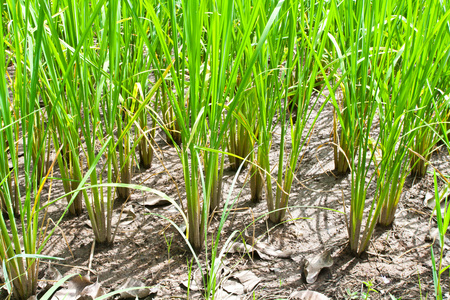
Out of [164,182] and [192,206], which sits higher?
[192,206]

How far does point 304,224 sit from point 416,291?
1.17 feet

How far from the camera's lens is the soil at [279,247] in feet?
3.45

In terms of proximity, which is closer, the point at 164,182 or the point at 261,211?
the point at 261,211

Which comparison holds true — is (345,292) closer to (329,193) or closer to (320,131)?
(329,193)

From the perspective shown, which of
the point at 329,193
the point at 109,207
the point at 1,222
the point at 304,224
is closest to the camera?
the point at 1,222

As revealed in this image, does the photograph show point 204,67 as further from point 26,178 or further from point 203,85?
point 26,178

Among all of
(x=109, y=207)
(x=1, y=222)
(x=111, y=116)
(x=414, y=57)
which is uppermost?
(x=414, y=57)

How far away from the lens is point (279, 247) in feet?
3.91

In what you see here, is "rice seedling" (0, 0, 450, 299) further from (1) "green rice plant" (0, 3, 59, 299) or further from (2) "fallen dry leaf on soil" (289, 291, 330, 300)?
(2) "fallen dry leaf on soil" (289, 291, 330, 300)

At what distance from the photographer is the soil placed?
105 cm

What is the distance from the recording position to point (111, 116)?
1.02 meters

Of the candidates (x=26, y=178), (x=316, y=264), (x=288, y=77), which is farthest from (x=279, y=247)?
(x=26, y=178)

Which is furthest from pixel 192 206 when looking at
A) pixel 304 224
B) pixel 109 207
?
pixel 304 224

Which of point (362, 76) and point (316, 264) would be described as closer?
point (362, 76)
